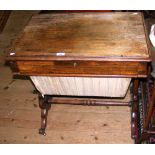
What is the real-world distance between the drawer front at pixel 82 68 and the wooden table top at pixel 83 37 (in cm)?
4

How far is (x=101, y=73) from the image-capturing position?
1.29 meters

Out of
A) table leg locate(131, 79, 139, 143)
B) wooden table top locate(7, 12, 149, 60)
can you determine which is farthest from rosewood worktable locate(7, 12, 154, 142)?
table leg locate(131, 79, 139, 143)

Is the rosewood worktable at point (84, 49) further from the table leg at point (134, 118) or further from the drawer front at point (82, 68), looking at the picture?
the table leg at point (134, 118)

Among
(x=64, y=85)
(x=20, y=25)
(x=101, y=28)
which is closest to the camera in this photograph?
(x=101, y=28)

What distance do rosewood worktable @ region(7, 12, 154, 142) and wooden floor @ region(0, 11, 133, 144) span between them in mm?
427

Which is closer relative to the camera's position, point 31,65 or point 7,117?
point 31,65

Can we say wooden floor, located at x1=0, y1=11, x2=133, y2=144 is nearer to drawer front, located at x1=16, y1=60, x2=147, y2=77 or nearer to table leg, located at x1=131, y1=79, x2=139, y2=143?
table leg, located at x1=131, y1=79, x2=139, y2=143

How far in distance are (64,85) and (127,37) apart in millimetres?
542

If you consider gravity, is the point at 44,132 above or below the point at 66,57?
below

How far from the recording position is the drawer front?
1.23m

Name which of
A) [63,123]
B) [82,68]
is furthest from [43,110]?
[82,68]

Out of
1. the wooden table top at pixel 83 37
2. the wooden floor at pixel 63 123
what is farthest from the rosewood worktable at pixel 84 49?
the wooden floor at pixel 63 123

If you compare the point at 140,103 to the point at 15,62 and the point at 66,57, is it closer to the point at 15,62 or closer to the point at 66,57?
the point at 66,57

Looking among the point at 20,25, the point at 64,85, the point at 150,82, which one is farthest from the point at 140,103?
the point at 20,25
